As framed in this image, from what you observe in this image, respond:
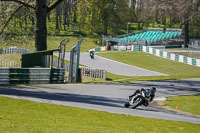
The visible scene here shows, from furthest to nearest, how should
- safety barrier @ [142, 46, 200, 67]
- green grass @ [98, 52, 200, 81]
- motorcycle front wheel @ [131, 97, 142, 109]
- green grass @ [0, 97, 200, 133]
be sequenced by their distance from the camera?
1. safety barrier @ [142, 46, 200, 67]
2. green grass @ [98, 52, 200, 81]
3. motorcycle front wheel @ [131, 97, 142, 109]
4. green grass @ [0, 97, 200, 133]

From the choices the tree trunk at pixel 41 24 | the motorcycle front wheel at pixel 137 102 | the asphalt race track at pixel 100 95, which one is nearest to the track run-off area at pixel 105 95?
the asphalt race track at pixel 100 95

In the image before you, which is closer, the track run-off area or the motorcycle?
the track run-off area

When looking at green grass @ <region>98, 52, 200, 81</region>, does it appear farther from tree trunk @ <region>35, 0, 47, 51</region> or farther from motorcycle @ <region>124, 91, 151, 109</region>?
motorcycle @ <region>124, 91, 151, 109</region>

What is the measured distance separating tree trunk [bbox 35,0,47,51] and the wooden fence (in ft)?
13.1

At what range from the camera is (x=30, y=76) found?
2283cm

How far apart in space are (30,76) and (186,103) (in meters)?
9.75

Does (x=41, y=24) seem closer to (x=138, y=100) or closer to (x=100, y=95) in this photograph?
(x=100, y=95)

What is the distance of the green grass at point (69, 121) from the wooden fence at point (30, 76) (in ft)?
25.1

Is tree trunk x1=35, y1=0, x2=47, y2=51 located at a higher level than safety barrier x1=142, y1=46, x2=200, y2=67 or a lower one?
higher

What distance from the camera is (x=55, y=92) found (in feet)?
Result: 62.9

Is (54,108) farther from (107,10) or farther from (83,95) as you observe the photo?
(107,10)

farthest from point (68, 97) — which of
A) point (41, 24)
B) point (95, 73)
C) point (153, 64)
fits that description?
point (153, 64)

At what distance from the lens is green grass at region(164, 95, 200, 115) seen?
58.8 feet

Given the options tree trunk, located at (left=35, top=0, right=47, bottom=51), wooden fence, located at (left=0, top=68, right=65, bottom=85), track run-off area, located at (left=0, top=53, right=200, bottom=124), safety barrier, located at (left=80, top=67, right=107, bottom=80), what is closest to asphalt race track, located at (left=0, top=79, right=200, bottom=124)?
track run-off area, located at (left=0, top=53, right=200, bottom=124)
